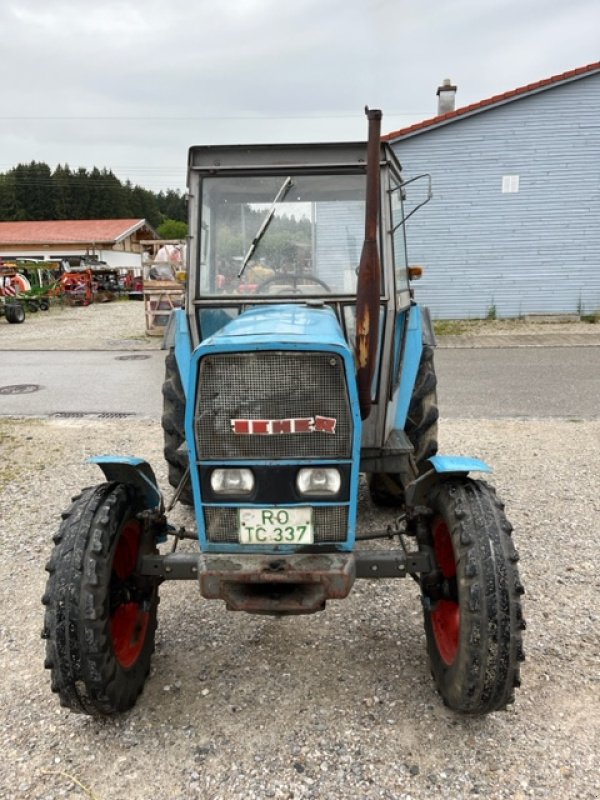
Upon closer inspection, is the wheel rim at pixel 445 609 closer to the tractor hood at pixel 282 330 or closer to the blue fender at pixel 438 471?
the blue fender at pixel 438 471

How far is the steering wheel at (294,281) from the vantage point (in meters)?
3.38

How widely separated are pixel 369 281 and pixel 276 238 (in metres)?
1.14

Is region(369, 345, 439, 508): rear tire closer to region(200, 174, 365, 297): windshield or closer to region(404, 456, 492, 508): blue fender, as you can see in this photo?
region(200, 174, 365, 297): windshield


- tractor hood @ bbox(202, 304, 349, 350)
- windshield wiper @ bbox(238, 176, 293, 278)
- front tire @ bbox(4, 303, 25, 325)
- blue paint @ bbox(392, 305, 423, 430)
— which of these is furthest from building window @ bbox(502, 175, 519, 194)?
front tire @ bbox(4, 303, 25, 325)

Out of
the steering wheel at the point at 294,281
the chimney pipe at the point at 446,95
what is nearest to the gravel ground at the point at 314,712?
the steering wheel at the point at 294,281

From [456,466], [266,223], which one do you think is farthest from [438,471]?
[266,223]

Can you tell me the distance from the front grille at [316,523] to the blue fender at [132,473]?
1.53ft

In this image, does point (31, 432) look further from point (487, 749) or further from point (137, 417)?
point (487, 749)

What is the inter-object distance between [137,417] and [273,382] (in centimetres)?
541

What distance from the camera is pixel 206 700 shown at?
8.66ft

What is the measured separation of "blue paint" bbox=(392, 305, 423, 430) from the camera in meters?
3.67

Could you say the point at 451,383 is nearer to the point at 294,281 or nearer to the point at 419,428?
the point at 419,428

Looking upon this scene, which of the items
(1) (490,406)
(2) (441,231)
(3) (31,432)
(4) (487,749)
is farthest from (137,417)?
(2) (441,231)

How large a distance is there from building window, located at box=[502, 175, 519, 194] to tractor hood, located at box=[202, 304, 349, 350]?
38.8 feet
